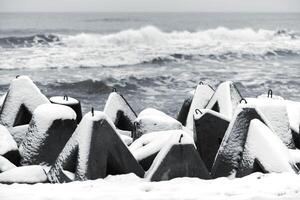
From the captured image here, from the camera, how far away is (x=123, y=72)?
59.2ft

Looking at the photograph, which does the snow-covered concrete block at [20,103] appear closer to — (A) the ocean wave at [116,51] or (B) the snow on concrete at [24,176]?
(B) the snow on concrete at [24,176]

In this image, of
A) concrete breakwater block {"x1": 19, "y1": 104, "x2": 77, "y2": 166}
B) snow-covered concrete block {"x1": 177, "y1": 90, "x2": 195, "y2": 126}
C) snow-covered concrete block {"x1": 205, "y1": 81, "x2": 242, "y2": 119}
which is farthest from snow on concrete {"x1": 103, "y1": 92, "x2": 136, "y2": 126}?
concrete breakwater block {"x1": 19, "y1": 104, "x2": 77, "y2": 166}

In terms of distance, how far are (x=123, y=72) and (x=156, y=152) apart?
13685 mm

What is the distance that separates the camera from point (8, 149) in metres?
4.77

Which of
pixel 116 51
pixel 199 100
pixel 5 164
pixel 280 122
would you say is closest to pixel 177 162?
pixel 280 122

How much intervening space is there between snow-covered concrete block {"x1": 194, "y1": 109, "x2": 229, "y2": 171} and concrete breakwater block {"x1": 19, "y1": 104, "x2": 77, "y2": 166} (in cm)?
143

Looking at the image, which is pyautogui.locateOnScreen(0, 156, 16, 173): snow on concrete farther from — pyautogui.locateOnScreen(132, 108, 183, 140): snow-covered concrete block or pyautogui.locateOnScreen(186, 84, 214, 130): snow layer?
pyautogui.locateOnScreen(186, 84, 214, 130): snow layer

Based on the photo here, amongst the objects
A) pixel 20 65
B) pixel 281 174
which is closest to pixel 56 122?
pixel 281 174

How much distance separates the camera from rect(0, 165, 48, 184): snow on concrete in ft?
13.3

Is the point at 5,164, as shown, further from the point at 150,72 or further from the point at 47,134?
the point at 150,72

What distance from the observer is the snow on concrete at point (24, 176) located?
13.3 ft

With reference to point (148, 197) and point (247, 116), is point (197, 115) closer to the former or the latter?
point (247, 116)

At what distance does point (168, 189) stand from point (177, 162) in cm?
50

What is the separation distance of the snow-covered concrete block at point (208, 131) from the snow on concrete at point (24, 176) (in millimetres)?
1761
